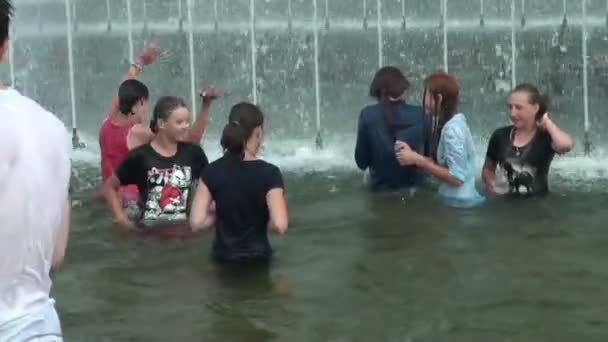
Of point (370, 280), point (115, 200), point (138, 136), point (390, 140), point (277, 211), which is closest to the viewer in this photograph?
point (277, 211)

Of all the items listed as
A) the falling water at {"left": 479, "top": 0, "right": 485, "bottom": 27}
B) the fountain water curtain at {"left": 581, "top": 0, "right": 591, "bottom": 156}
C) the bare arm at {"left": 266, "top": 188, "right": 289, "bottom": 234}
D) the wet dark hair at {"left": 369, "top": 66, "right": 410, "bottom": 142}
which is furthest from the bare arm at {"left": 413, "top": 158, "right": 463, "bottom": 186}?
the falling water at {"left": 479, "top": 0, "right": 485, "bottom": 27}

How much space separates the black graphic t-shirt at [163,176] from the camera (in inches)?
279

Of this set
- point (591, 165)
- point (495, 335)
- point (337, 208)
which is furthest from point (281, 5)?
point (495, 335)

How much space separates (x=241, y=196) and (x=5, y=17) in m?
3.22

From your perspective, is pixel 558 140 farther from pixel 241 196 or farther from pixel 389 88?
pixel 241 196

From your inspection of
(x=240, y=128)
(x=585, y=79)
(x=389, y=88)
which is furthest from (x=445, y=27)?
(x=240, y=128)

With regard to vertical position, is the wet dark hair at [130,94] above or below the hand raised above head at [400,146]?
above

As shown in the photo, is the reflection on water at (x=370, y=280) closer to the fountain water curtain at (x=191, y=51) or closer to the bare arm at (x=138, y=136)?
the bare arm at (x=138, y=136)

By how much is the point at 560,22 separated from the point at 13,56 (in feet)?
18.0

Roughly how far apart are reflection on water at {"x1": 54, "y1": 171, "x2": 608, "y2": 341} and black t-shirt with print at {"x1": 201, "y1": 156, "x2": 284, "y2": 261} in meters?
0.20

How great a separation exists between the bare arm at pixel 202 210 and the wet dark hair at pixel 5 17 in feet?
10.1

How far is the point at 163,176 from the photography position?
23.3 feet

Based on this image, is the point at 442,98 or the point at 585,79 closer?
the point at 442,98

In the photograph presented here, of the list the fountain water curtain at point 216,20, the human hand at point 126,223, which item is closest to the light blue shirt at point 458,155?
the human hand at point 126,223
